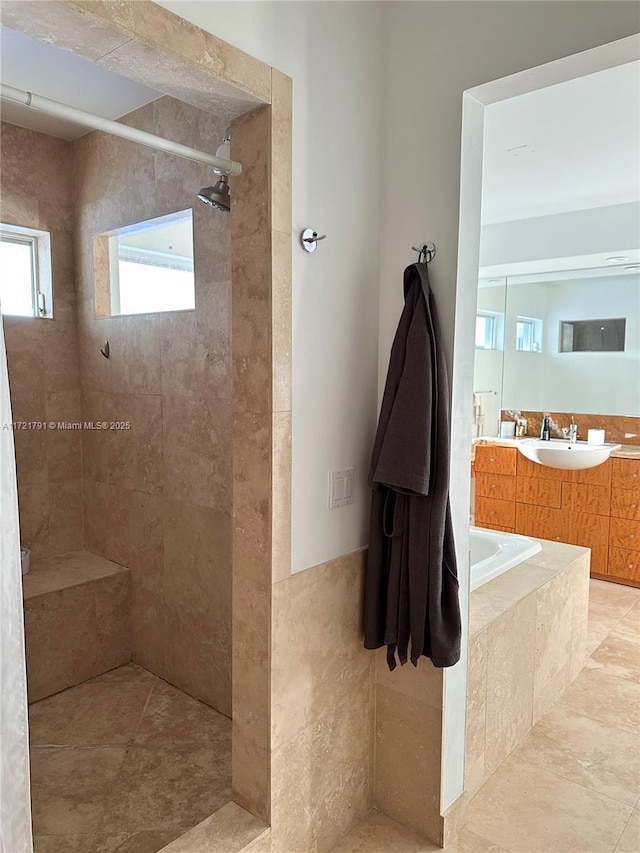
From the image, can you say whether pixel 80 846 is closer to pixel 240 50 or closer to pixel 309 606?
pixel 309 606

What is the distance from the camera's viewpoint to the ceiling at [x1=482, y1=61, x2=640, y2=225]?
247 cm

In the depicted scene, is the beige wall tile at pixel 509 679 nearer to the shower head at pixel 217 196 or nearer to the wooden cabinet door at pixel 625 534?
the shower head at pixel 217 196

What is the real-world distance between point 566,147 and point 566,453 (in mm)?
1989

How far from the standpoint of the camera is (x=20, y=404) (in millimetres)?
2934

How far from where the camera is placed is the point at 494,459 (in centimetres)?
477

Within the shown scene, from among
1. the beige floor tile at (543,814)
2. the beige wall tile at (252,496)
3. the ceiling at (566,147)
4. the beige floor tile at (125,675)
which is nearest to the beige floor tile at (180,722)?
the beige floor tile at (125,675)

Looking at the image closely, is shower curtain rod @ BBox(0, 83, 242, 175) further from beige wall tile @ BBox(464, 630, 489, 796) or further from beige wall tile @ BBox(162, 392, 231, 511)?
beige wall tile @ BBox(464, 630, 489, 796)

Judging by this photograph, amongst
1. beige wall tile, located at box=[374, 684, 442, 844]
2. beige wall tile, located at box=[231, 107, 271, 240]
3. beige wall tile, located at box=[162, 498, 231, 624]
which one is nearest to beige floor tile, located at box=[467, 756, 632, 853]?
beige wall tile, located at box=[374, 684, 442, 844]

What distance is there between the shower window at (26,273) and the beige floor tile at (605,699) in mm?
3089

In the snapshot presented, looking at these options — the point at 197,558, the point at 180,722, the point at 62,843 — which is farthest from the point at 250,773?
the point at 197,558

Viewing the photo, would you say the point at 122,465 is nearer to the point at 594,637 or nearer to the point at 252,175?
the point at 252,175

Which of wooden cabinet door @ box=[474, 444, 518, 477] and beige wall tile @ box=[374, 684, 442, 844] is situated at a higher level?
wooden cabinet door @ box=[474, 444, 518, 477]

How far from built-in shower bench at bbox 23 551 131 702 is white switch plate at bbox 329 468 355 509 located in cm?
152

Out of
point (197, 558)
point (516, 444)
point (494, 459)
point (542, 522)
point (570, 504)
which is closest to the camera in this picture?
point (197, 558)
